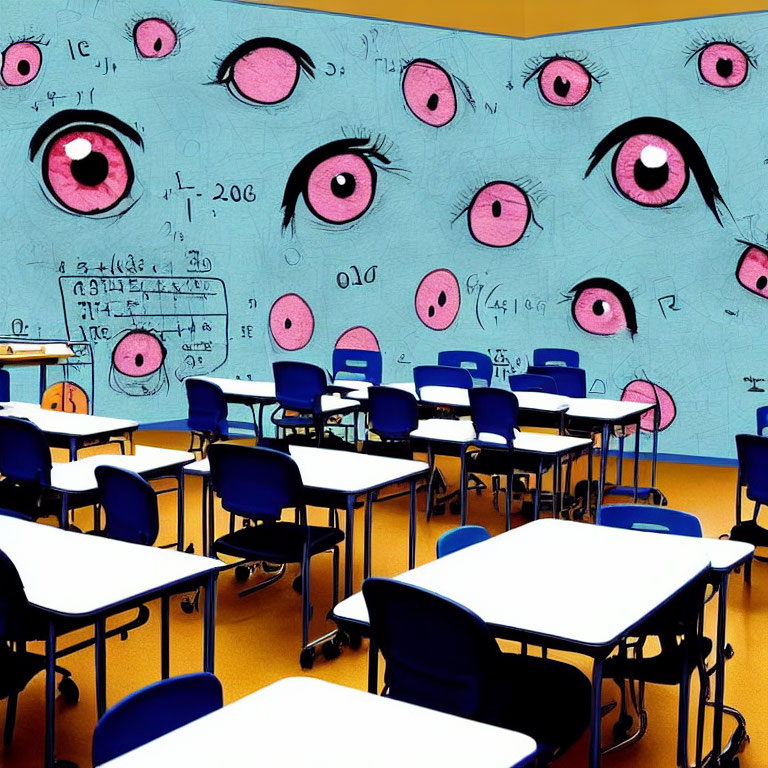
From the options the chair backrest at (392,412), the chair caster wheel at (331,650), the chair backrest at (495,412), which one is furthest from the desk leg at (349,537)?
the chair backrest at (392,412)

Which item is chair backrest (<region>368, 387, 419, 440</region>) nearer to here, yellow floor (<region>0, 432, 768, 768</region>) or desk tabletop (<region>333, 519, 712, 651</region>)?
yellow floor (<region>0, 432, 768, 768</region>)

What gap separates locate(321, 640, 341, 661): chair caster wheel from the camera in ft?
13.0

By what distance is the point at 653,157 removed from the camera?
8.48 meters

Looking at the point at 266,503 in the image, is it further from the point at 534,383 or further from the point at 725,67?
the point at 725,67

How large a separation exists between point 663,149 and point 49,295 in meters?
5.58

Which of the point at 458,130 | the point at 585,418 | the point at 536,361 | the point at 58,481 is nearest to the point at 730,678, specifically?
the point at 585,418

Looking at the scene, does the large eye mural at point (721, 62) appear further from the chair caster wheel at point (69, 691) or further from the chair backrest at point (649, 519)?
the chair caster wheel at point (69, 691)

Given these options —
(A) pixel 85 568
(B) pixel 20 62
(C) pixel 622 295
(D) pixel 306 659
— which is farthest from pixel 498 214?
(A) pixel 85 568

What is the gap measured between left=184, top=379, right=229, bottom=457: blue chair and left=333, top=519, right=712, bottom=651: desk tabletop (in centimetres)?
350

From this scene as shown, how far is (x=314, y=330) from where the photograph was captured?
9.02 m

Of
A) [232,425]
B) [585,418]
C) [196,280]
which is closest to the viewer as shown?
[585,418]

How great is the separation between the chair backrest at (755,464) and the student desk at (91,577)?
2935 mm

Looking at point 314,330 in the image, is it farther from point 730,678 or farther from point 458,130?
point 730,678

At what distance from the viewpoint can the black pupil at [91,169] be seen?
836 centimetres
